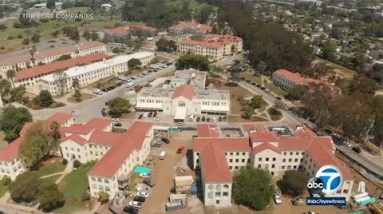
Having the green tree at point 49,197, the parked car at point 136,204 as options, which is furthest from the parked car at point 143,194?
the green tree at point 49,197

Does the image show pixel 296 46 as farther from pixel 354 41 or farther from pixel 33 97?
pixel 33 97

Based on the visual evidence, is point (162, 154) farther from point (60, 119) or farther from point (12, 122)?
point (12, 122)

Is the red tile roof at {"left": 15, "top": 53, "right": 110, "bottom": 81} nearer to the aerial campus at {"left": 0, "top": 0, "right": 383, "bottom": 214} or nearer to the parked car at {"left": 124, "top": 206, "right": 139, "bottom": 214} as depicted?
the aerial campus at {"left": 0, "top": 0, "right": 383, "bottom": 214}

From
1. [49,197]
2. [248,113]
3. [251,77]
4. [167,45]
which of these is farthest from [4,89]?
[251,77]

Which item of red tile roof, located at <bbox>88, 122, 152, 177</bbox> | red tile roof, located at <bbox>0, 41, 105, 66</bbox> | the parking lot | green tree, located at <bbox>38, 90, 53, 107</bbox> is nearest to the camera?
the parking lot

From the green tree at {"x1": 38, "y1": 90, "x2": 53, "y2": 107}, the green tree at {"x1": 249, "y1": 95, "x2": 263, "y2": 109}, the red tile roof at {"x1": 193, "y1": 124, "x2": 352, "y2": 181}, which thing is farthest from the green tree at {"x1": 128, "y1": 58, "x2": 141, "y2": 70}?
the red tile roof at {"x1": 193, "y1": 124, "x2": 352, "y2": 181}
